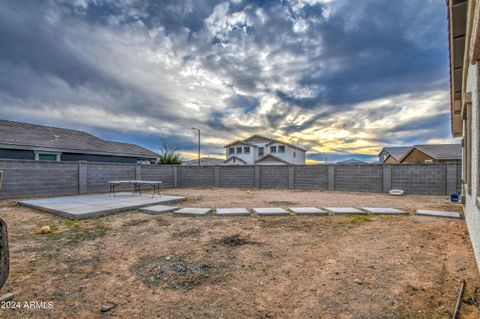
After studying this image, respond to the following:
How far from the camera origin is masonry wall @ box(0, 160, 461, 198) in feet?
30.5

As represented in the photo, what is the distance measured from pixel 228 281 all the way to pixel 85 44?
1019cm

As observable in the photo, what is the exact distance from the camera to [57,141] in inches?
522

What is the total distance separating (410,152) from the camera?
2453 centimetres

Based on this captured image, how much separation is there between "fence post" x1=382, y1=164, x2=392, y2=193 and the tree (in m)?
15.3

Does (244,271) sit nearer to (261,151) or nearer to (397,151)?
(261,151)

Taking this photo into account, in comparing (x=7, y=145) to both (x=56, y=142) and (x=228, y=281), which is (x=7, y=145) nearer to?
(x=56, y=142)

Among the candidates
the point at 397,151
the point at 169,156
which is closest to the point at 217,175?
the point at 169,156

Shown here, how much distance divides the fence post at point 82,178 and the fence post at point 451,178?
Result: 56.2ft

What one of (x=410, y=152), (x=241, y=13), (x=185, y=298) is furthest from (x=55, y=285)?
(x=410, y=152)

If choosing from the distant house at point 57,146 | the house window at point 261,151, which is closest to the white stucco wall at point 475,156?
the distant house at point 57,146

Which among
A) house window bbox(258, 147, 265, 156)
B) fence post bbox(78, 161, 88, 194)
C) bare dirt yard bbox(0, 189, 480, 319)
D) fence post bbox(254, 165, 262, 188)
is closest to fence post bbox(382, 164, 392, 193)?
fence post bbox(254, 165, 262, 188)

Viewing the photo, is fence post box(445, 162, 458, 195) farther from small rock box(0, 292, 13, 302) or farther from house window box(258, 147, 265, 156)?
house window box(258, 147, 265, 156)

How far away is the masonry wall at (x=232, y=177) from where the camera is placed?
9.28m

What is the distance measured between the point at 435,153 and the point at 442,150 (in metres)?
1.27
